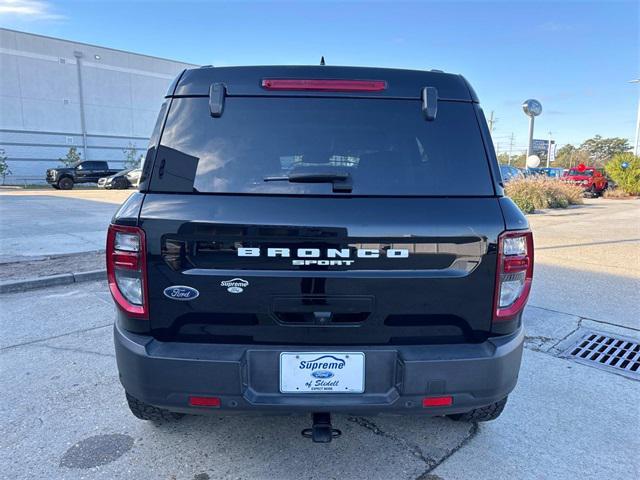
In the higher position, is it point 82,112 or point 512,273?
point 82,112

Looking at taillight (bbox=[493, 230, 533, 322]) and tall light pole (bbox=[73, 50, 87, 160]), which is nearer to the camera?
taillight (bbox=[493, 230, 533, 322])

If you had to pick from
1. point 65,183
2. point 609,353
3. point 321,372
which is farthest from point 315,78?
point 65,183

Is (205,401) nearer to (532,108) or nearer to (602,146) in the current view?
(532,108)

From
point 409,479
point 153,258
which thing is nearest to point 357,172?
point 153,258

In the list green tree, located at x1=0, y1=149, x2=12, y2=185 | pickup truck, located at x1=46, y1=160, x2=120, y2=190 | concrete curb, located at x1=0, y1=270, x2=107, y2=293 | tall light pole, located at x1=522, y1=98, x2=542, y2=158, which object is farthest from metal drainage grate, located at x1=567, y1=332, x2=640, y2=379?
green tree, located at x1=0, y1=149, x2=12, y2=185

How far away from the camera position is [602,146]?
294 feet

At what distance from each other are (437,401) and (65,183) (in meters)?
30.8

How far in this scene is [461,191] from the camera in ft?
6.56

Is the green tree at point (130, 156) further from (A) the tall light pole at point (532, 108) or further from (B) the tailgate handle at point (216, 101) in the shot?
(B) the tailgate handle at point (216, 101)

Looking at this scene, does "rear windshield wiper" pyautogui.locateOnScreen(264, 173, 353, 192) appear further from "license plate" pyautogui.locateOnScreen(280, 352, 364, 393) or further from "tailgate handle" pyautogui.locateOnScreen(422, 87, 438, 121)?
"license plate" pyautogui.locateOnScreen(280, 352, 364, 393)

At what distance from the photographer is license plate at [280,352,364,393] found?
1892 millimetres

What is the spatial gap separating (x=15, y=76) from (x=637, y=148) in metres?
48.8

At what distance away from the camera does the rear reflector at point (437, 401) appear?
1919 millimetres

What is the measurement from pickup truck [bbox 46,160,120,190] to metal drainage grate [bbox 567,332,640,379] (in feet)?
98.3
